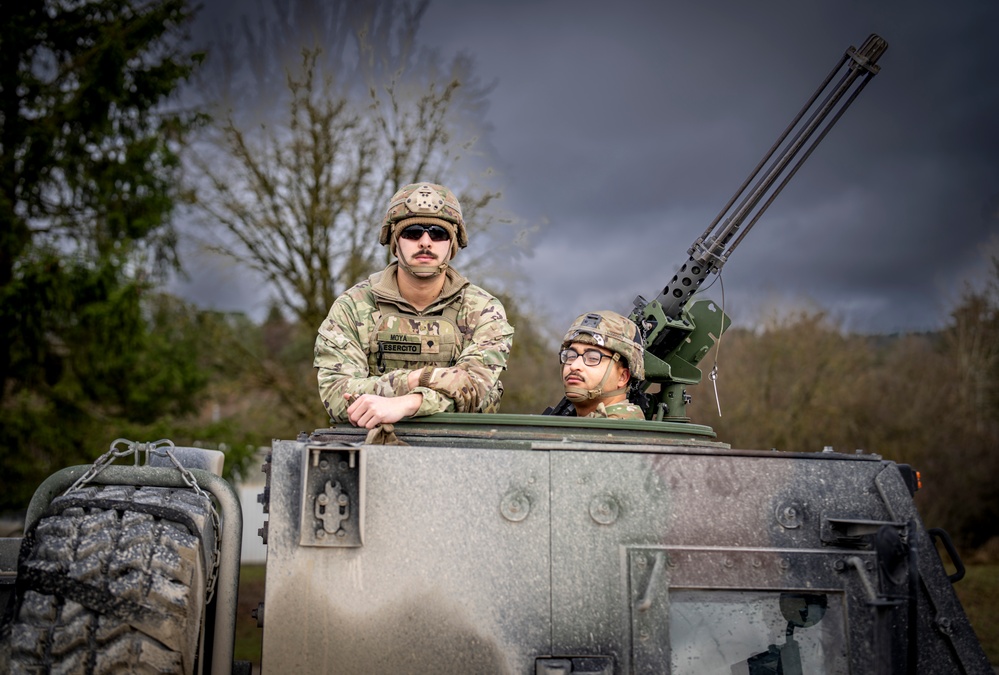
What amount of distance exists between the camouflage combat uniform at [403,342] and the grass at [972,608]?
7723 millimetres

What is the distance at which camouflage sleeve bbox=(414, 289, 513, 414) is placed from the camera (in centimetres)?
384

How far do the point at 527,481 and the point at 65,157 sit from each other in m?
11.9

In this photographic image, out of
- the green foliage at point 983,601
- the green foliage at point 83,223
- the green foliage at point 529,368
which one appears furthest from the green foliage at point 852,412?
the green foliage at point 83,223

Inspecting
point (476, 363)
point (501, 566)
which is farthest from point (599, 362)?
point (501, 566)

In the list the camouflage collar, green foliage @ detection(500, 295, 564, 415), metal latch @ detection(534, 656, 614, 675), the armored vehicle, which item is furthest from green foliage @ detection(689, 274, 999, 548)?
metal latch @ detection(534, 656, 614, 675)

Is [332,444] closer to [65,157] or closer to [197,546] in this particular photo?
[197,546]

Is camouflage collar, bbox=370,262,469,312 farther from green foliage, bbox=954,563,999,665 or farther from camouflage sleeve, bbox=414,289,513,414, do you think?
green foliage, bbox=954,563,999,665

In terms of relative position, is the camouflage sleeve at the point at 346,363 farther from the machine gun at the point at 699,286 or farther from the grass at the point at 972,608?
the grass at the point at 972,608

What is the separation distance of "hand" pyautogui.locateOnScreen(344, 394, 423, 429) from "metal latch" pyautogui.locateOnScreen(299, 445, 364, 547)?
17.6 inches

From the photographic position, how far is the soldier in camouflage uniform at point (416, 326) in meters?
4.00

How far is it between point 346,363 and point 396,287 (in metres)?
0.51

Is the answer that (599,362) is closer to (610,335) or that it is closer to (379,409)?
(610,335)

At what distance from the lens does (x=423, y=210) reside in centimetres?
443

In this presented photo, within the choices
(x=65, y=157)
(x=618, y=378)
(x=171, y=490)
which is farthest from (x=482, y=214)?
(x=171, y=490)
